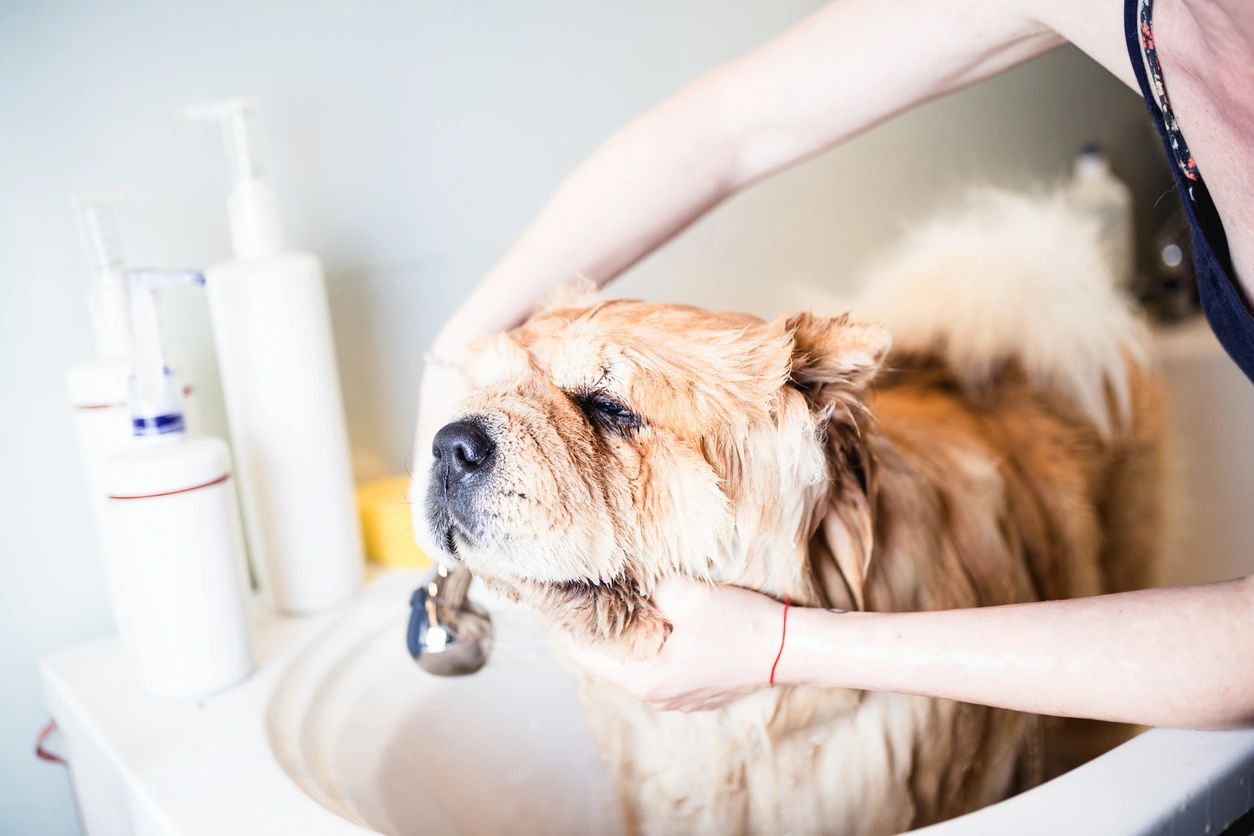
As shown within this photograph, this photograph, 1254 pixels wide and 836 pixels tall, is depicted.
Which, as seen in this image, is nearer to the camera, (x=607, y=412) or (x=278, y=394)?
(x=607, y=412)

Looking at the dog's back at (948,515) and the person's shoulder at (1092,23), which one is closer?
the person's shoulder at (1092,23)

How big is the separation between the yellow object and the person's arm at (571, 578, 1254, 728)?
54 cm

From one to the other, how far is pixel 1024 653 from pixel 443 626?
1.77 feet

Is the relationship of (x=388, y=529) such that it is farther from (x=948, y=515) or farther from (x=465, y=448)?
(x=948, y=515)

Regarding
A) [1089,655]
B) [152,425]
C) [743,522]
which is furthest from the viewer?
[152,425]

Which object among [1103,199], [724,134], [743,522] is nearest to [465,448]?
[743,522]

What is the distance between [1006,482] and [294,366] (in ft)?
2.75

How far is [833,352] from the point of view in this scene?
31.1 inches

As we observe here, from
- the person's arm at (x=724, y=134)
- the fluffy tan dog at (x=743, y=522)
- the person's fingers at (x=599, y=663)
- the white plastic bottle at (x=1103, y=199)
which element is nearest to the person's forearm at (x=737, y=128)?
the person's arm at (x=724, y=134)

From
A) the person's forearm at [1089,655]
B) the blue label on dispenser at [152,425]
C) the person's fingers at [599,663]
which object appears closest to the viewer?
the person's forearm at [1089,655]

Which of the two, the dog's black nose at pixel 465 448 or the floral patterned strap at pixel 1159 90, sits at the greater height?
the floral patterned strap at pixel 1159 90

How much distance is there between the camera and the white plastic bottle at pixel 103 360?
3.14 ft

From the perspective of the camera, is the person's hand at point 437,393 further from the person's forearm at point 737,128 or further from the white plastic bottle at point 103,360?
the white plastic bottle at point 103,360

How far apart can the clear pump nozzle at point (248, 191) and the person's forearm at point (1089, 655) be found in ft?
2.36
